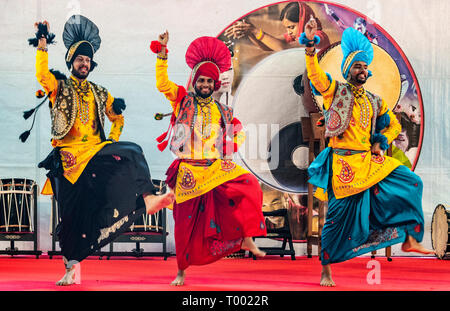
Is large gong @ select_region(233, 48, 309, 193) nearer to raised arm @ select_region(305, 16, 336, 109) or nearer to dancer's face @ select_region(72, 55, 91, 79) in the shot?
raised arm @ select_region(305, 16, 336, 109)

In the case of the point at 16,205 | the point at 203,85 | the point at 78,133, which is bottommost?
the point at 16,205

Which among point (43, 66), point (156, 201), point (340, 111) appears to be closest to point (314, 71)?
point (340, 111)

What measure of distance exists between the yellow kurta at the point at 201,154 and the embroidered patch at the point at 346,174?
2.46 ft

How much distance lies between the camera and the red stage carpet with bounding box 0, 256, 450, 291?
15.9 ft

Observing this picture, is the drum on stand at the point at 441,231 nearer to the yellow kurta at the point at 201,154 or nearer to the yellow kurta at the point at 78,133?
the yellow kurta at the point at 201,154

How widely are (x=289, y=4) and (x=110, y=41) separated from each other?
1.98 metres

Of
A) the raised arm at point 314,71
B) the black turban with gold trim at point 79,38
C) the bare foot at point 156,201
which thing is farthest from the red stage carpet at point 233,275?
the black turban with gold trim at point 79,38

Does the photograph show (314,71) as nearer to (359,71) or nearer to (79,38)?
(359,71)

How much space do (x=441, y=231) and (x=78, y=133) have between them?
3.89 metres

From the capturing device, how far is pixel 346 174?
511 cm

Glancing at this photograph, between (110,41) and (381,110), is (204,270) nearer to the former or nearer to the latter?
(381,110)

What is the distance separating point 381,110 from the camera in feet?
17.7

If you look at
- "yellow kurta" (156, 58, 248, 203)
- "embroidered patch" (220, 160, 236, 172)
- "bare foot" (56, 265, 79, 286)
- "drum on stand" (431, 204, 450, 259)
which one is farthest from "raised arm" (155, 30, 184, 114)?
"drum on stand" (431, 204, 450, 259)
